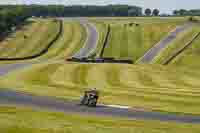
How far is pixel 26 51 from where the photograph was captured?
129m

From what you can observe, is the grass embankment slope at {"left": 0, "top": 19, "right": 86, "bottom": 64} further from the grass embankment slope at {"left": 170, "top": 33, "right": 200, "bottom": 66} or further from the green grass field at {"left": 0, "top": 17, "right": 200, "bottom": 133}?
the grass embankment slope at {"left": 170, "top": 33, "right": 200, "bottom": 66}

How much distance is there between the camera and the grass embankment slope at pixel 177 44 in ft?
390

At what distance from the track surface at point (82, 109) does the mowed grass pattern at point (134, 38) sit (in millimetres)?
72889

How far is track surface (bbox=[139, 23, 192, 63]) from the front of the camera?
396ft

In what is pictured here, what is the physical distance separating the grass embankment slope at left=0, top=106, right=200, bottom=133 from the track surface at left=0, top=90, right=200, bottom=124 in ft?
10.1

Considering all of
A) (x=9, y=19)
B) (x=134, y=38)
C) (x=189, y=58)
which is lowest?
(x=189, y=58)

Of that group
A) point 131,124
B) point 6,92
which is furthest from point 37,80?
point 131,124

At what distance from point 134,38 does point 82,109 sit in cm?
10651

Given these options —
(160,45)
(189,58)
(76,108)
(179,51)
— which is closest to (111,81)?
(76,108)

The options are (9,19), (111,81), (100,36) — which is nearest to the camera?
(111,81)

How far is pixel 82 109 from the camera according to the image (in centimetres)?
4331

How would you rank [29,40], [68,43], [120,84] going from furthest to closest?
[29,40], [68,43], [120,84]

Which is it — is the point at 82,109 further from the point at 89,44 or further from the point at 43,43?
the point at 43,43

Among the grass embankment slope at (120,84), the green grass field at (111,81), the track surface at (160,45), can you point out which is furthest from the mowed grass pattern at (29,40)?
the grass embankment slope at (120,84)
